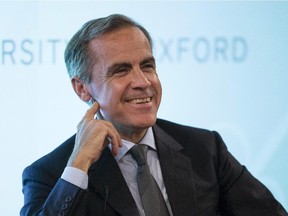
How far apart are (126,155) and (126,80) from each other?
29 centimetres

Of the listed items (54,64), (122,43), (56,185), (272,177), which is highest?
(122,43)

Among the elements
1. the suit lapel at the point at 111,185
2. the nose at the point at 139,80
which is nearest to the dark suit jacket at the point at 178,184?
the suit lapel at the point at 111,185

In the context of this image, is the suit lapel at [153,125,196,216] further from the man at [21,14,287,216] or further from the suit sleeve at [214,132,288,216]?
the suit sleeve at [214,132,288,216]

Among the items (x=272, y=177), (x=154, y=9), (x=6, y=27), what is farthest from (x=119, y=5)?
(x=272, y=177)

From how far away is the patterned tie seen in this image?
88.4 inches

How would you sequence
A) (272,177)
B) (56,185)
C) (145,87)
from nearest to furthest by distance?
1. (56,185)
2. (145,87)
3. (272,177)

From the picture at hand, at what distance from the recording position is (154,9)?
3.12 metres

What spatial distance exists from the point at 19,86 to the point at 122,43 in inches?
36.9

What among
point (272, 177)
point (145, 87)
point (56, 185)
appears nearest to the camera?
point (56, 185)

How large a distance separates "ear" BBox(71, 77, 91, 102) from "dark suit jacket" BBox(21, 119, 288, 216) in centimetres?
18

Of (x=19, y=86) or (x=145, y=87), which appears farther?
(x=19, y=86)

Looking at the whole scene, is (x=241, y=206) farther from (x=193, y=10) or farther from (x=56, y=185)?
(x=193, y=10)

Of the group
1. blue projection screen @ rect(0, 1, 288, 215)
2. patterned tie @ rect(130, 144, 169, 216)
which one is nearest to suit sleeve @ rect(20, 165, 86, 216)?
patterned tie @ rect(130, 144, 169, 216)

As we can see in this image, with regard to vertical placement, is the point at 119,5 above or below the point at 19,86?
above
